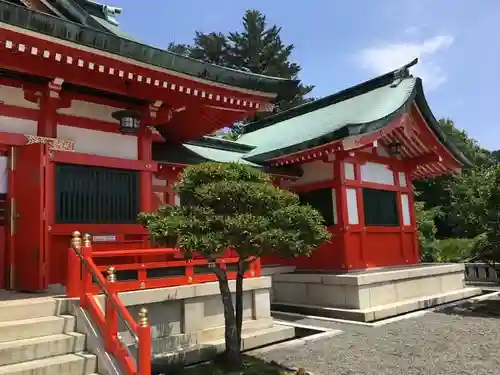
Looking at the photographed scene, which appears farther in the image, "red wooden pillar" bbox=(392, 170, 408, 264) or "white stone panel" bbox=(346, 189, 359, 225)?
"red wooden pillar" bbox=(392, 170, 408, 264)

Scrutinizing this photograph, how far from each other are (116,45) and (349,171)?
7285mm

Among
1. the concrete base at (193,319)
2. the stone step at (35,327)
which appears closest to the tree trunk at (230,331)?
the concrete base at (193,319)

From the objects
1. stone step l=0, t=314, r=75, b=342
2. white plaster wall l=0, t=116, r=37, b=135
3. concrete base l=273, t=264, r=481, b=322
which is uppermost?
white plaster wall l=0, t=116, r=37, b=135

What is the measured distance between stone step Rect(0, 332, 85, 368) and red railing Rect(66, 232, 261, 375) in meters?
0.33

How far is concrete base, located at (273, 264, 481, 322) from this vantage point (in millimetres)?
10539

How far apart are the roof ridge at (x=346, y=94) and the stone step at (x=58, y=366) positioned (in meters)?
11.9

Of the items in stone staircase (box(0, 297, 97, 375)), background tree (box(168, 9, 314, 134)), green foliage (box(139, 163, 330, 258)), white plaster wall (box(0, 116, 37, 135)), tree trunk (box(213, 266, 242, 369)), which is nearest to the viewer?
stone staircase (box(0, 297, 97, 375))

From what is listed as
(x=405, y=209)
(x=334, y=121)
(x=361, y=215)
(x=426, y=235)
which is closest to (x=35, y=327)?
(x=361, y=215)

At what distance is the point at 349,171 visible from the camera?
1238cm

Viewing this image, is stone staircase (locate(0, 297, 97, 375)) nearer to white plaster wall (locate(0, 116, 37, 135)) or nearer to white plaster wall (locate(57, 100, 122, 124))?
white plaster wall (locate(0, 116, 37, 135))

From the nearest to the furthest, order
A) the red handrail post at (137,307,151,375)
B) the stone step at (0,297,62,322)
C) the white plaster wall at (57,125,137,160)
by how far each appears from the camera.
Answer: the red handrail post at (137,307,151,375) → the stone step at (0,297,62,322) → the white plaster wall at (57,125,137,160)

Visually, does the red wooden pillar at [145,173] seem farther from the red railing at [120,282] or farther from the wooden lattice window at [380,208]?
the wooden lattice window at [380,208]

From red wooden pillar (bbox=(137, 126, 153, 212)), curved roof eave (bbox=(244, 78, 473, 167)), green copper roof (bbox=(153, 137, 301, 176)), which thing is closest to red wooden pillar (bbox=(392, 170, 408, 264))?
curved roof eave (bbox=(244, 78, 473, 167))

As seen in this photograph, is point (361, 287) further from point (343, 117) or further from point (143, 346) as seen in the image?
point (143, 346)
